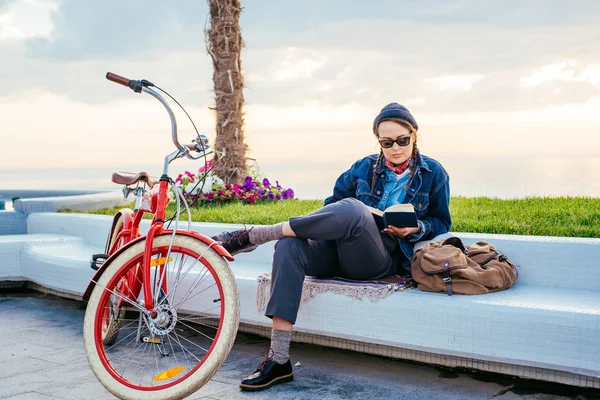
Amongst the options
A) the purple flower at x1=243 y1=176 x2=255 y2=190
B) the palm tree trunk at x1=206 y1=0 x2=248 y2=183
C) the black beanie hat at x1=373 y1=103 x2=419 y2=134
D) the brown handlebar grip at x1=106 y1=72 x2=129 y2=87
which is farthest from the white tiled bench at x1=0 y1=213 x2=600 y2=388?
the palm tree trunk at x1=206 y1=0 x2=248 y2=183

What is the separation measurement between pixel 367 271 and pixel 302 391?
75 cm

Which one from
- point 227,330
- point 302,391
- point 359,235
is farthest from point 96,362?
point 359,235

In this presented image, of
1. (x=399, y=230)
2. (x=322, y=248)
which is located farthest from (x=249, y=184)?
(x=399, y=230)

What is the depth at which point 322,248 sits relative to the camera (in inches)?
154

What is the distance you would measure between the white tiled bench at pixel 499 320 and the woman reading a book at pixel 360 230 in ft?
0.80

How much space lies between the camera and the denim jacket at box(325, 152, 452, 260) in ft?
13.0

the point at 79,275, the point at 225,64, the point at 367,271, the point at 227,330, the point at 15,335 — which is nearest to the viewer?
the point at 227,330

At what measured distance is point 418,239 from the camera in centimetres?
393

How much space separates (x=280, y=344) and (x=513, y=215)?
281 cm

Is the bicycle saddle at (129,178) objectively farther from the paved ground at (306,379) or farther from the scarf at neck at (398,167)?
the scarf at neck at (398,167)

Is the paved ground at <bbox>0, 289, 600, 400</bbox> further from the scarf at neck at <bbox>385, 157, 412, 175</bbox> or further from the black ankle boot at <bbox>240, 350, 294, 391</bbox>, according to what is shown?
the scarf at neck at <bbox>385, 157, 412, 175</bbox>

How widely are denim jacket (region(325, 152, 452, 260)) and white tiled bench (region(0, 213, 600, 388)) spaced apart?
0.40 meters

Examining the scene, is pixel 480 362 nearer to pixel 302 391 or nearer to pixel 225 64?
pixel 302 391

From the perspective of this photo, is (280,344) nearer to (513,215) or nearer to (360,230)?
(360,230)
